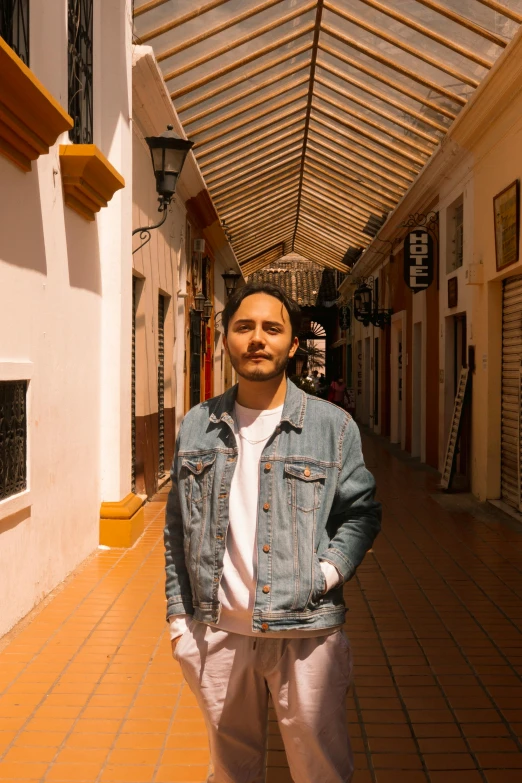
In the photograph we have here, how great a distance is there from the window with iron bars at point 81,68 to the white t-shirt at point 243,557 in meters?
4.61

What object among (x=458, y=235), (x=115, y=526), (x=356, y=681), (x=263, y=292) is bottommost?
(x=356, y=681)

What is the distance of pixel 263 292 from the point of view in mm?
2521

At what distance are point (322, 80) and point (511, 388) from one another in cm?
487

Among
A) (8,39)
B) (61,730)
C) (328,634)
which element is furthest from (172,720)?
(8,39)

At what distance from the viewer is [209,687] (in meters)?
2.44

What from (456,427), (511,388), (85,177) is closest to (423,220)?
(456,427)

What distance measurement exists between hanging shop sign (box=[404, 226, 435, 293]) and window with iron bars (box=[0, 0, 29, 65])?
27.5 feet

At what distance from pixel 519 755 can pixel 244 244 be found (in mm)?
19758

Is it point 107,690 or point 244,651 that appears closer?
point 244,651

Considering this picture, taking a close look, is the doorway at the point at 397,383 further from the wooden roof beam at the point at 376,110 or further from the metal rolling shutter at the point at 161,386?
the metal rolling shutter at the point at 161,386

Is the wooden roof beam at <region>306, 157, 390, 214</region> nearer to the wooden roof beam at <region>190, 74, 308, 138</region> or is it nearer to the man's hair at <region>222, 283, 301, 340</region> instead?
the wooden roof beam at <region>190, 74, 308, 138</region>

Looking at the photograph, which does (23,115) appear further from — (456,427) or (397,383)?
(397,383)

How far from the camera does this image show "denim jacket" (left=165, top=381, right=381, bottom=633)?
2.34m

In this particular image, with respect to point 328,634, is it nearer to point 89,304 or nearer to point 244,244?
point 89,304
